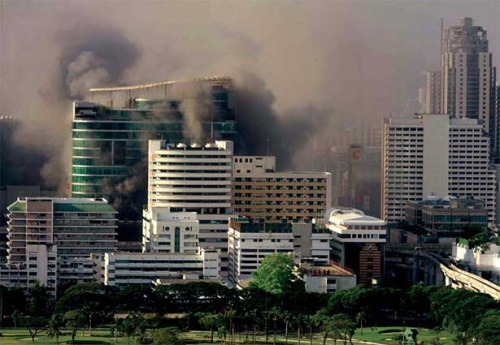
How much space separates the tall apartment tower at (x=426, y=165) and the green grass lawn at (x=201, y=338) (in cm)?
2377

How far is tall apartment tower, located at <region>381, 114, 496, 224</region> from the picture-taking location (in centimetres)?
6944

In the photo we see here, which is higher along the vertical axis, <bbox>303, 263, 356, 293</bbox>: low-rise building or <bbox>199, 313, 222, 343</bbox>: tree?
<bbox>303, 263, 356, 293</bbox>: low-rise building

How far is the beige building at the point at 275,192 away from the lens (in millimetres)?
57219

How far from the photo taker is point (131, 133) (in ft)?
204

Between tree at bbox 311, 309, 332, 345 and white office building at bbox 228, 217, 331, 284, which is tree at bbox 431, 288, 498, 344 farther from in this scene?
white office building at bbox 228, 217, 331, 284

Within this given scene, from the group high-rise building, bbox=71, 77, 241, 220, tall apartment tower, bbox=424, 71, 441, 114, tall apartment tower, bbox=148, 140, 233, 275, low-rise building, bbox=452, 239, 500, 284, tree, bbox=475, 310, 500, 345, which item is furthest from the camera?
tall apartment tower, bbox=424, 71, 441, 114

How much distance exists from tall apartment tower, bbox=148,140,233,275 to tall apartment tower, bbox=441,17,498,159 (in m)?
23.4

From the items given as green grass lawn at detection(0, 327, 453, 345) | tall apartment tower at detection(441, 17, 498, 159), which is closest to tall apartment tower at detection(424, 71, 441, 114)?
tall apartment tower at detection(441, 17, 498, 159)

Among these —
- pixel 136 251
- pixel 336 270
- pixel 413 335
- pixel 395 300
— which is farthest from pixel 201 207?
pixel 413 335

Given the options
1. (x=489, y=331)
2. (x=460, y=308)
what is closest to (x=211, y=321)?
(x=460, y=308)

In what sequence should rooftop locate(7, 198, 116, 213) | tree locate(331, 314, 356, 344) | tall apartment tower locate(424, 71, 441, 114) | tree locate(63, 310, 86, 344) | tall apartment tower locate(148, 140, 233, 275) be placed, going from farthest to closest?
1. tall apartment tower locate(424, 71, 441, 114)
2. tall apartment tower locate(148, 140, 233, 275)
3. rooftop locate(7, 198, 116, 213)
4. tree locate(63, 310, 86, 344)
5. tree locate(331, 314, 356, 344)

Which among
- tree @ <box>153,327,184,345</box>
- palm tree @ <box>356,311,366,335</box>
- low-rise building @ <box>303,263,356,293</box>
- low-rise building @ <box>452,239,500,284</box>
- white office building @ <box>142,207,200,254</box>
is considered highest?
white office building @ <box>142,207,200,254</box>

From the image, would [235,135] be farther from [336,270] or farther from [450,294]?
[450,294]

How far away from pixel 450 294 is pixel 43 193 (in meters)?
18.5
